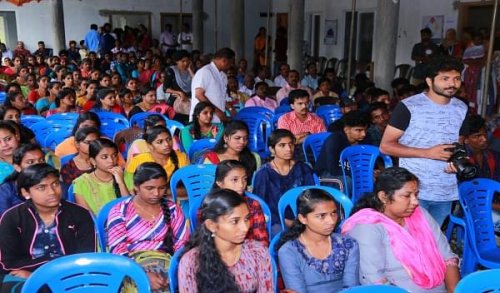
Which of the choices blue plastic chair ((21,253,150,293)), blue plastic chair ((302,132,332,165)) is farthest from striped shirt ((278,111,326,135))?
blue plastic chair ((21,253,150,293))

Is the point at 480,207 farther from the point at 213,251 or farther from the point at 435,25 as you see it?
the point at 435,25

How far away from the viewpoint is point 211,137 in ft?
16.7

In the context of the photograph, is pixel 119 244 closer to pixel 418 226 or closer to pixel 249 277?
pixel 249 277

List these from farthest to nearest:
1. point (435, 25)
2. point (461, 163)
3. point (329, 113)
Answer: point (435, 25)
point (329, 113)
point (461, 163)

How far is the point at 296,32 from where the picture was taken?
36.4 feet

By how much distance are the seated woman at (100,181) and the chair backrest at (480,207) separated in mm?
2247

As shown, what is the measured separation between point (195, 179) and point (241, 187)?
0.73 m

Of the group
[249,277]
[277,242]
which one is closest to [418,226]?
[277,242]

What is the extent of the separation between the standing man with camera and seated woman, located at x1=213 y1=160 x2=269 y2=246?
32.8 inches

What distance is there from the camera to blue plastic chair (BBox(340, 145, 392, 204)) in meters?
4.26

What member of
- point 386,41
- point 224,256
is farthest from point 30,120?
point 386,41

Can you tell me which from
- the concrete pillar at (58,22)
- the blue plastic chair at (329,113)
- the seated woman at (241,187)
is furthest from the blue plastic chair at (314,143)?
the concrete pillar at (58,22)

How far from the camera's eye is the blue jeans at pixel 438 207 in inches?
119

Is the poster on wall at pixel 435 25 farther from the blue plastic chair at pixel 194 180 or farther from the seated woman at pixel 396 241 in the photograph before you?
the seated woman at pixel 396 241
